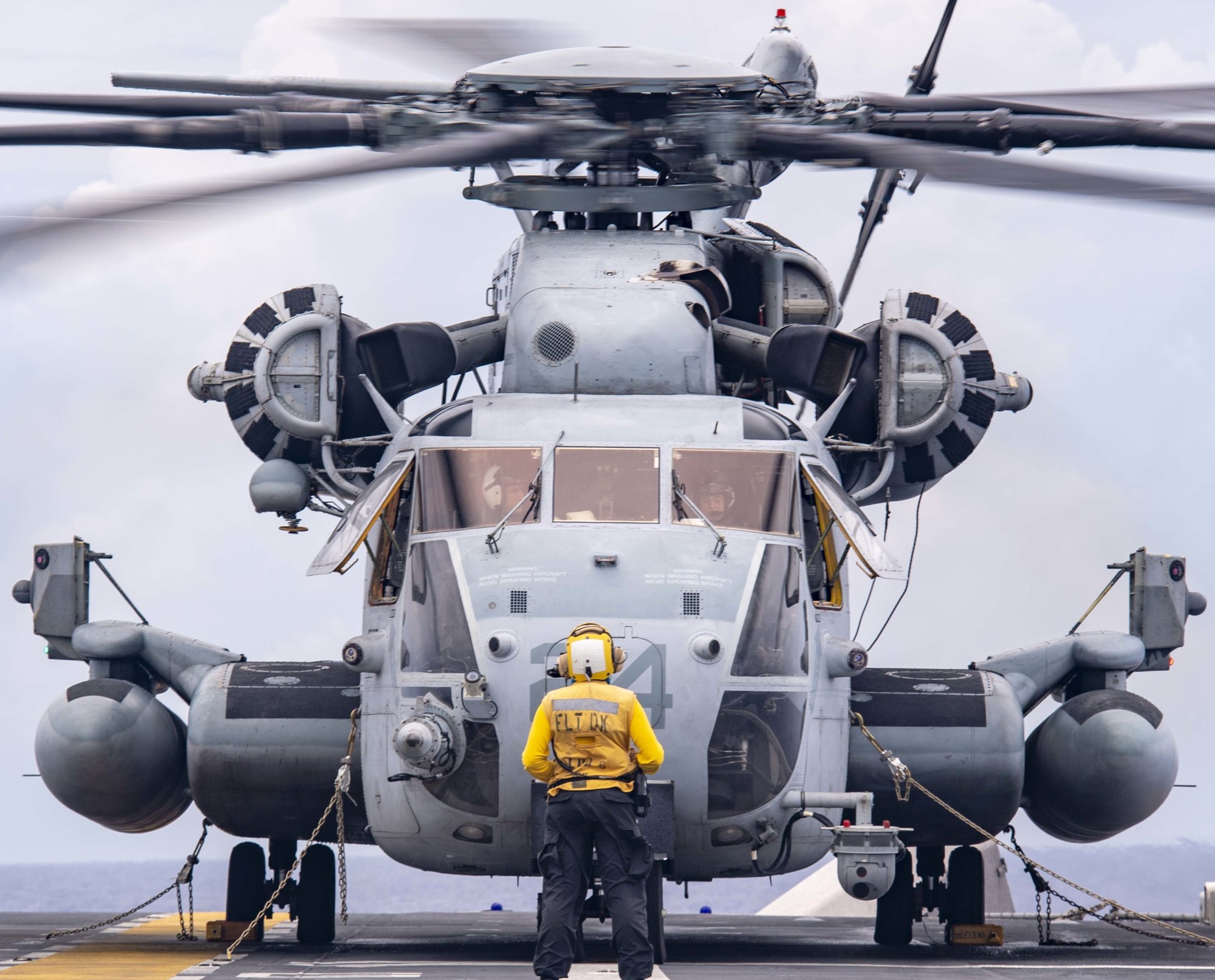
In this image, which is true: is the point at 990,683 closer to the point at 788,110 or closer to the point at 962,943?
the point at 962,943

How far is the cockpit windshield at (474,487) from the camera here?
12891 millimetres

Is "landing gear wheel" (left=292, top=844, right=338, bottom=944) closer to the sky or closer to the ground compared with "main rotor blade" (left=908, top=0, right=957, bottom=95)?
closer to the ground

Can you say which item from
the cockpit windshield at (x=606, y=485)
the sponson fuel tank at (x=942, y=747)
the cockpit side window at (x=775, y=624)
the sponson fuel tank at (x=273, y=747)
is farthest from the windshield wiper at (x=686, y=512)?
the sponson fuel tank at (x=273, y=747)

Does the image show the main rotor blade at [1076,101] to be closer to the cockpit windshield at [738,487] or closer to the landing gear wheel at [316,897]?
the cockpit windshield at [738,487]

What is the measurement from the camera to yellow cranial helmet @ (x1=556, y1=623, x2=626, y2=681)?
10398 mm

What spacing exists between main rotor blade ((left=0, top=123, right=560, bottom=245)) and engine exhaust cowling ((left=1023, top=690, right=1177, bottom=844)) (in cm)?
643

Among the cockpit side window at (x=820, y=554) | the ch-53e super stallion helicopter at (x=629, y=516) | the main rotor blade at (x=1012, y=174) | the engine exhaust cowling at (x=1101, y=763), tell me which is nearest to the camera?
the main rotor blade at (x=1012, y=174)

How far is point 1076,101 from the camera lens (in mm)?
11281

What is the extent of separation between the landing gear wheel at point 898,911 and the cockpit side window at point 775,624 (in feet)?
12.9

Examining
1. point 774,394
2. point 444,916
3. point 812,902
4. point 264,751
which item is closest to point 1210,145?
point 774,394

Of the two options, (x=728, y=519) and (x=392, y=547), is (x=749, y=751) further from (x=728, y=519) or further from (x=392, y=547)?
(x=392, y=547)

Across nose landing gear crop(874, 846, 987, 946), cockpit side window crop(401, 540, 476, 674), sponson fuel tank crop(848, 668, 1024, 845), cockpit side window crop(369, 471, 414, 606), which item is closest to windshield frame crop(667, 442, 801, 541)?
cockpit side window crop(401, 540, 476, 674)

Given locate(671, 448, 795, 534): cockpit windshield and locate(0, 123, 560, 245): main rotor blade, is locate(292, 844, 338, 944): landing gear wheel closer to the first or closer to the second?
locate(671, 448, 795, 534): cockpit windshield

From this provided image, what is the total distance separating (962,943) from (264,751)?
5521 millimetres
